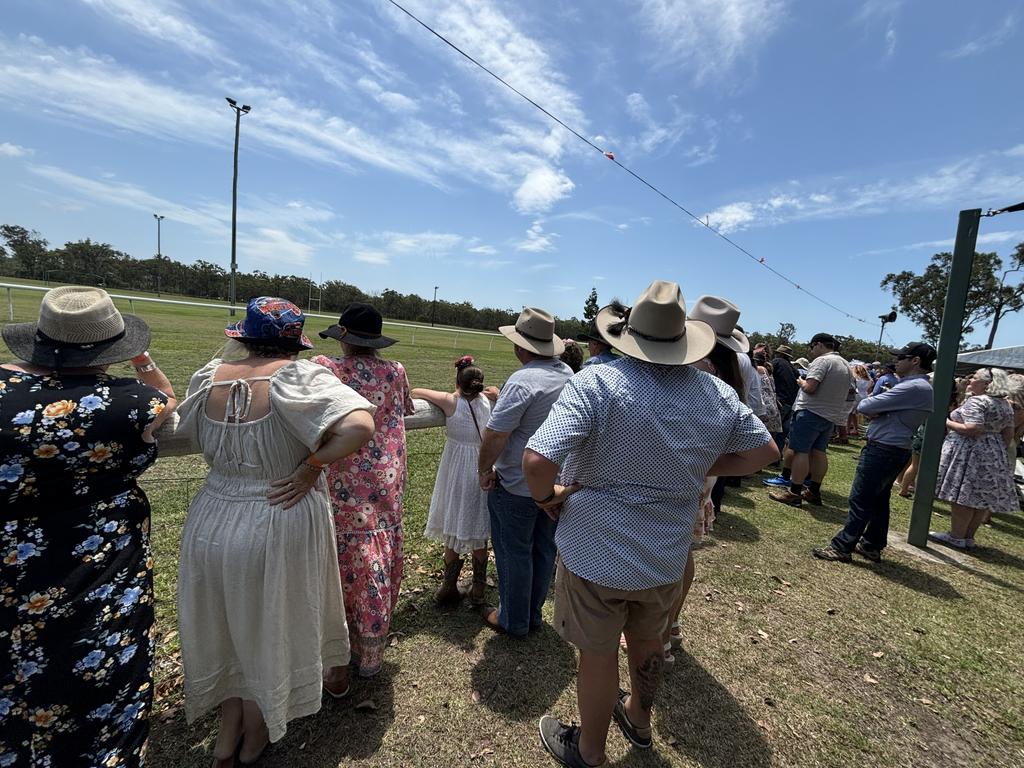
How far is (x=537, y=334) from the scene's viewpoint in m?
2.93

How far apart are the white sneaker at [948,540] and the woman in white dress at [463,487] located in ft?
17.5

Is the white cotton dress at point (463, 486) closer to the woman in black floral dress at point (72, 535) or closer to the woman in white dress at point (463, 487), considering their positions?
the woman in white dress at point (463, 487)

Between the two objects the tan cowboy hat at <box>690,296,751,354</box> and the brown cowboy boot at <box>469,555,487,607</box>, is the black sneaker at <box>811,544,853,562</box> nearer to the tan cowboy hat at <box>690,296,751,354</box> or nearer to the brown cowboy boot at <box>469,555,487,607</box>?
the tan cowboy hat at <box>690,296,751,354</box>

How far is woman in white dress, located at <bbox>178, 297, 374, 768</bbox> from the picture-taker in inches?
71.7

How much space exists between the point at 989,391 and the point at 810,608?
3629 millimetres

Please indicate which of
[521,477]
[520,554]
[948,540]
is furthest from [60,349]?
[948,540]

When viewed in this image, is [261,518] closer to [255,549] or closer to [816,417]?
[255,549]

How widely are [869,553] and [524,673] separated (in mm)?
3844

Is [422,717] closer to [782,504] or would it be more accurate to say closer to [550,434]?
[550,434]

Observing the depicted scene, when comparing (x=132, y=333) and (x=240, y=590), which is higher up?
(x=132, y=333)

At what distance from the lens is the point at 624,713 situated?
2.44 m

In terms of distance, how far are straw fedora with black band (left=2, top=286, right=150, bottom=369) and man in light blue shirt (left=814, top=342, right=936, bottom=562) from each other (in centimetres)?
539

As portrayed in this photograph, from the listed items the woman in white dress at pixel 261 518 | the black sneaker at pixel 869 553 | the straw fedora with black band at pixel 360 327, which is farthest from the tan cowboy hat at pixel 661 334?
the black sneaker at pixel 869 553

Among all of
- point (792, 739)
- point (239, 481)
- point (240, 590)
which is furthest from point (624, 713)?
point (239, 481)
